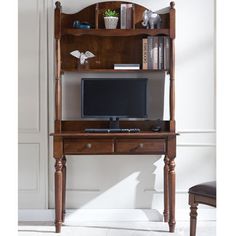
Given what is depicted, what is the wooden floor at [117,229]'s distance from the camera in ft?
10.9

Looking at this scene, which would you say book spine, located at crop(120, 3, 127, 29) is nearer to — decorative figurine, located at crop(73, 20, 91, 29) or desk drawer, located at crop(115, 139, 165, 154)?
decorative figurine, located at crop(73, 20, 91, 29)

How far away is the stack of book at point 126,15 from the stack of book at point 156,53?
0.20m

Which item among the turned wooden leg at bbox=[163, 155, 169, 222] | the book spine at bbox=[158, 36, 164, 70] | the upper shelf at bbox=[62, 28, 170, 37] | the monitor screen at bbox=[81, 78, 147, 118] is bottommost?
the turned wooden leg at bbox=[163, 155, 169, 222]

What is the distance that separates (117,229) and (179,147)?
0.89 m

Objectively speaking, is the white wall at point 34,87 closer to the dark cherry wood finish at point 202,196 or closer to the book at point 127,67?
the book at point 127,67

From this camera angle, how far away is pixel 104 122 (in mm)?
3717

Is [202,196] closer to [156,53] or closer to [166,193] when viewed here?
[166,193]

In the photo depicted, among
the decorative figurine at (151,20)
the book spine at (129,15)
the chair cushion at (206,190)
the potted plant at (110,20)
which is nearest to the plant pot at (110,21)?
the potted plant at (110,20)

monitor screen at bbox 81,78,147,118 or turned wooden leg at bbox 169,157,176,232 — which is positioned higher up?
monitor screen at bbox 81,78,147,118

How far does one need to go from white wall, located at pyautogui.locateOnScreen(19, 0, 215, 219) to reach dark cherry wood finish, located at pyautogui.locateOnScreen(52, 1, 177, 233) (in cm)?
16

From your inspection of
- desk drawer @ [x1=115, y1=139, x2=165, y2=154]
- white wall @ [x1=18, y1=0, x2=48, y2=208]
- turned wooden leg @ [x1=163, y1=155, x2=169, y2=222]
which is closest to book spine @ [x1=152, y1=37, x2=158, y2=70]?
desk drawer @ [x1=115, y1=139, x2=165, y2=154]

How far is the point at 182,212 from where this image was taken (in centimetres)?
377

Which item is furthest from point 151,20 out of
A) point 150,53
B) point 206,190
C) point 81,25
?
point 206,190

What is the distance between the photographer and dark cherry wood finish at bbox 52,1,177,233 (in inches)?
130
